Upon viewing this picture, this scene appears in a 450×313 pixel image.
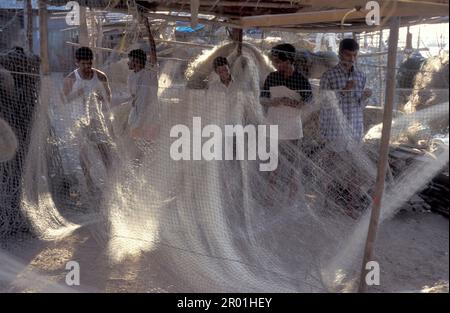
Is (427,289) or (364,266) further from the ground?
(364,266)

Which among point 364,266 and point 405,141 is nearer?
point 364,266

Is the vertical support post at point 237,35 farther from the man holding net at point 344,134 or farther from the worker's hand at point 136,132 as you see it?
the worker's hand at point 136,132

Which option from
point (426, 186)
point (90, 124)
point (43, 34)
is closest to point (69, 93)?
point (90, 124)

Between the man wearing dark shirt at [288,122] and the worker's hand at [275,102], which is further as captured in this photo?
the worker's hand at [275,102]

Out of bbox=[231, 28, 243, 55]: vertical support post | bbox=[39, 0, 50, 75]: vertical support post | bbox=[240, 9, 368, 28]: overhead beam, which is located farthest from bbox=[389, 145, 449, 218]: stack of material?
bbox=[39, 0, 50, 75]: vertical support post

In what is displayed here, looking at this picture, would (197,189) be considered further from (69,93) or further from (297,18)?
(297,18)

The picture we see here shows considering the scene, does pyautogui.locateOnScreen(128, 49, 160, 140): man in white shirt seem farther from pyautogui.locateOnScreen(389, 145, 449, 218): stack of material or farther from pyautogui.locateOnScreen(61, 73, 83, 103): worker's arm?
pyautogui.locateOnScreen(389, 145, 449, 218): stack of material

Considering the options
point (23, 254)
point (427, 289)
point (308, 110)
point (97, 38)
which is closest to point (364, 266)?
point (427, 289)

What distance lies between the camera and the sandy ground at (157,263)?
3.02 m

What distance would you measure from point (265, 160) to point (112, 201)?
1.01m

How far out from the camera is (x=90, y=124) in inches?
136

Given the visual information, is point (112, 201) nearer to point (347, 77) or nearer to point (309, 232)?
point (309, 232)

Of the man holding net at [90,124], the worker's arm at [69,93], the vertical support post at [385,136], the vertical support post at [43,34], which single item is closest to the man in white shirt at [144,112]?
the man holding net at [90,124]

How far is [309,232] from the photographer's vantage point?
3.32 m
